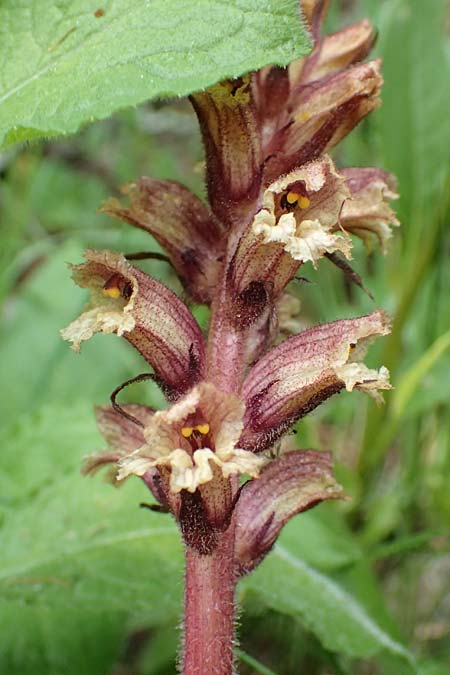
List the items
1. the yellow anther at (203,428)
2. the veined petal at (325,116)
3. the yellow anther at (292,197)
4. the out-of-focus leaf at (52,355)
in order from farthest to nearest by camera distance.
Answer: the out-of-focus leaf at (52,355) < the veined petal at (325,116) < the yellow anther at (292,197) < the yellow anther at (203,428)

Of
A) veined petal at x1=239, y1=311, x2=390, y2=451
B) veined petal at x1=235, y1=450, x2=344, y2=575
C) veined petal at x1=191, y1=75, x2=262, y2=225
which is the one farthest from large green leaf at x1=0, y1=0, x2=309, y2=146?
veined petal at x1=235, y1=450, x2=344, y2=575

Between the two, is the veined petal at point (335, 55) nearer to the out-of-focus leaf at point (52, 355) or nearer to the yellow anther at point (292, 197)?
the yellow anther at point (292, 197)

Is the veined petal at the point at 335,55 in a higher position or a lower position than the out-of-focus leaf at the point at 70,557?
higher

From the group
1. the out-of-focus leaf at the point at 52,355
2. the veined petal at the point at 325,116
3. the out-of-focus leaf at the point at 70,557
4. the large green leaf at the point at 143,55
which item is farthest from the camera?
the out-of-focus leaf at the point at 52,355

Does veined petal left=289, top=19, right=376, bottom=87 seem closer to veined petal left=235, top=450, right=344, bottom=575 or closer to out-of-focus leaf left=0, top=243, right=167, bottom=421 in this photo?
veined petal left=235, top=450, right=344, bottom=575

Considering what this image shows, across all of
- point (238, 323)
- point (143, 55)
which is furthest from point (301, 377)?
point (143, 55)

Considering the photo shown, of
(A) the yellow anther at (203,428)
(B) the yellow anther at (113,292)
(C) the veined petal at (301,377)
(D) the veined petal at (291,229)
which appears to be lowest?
(A) the yellow anther at (203,428)

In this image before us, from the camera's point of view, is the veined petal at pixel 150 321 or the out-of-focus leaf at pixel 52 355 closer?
the veined petal at pixel 150 321

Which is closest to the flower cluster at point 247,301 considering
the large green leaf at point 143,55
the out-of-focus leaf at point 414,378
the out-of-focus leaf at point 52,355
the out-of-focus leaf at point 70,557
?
the large green leaf at point 143,55

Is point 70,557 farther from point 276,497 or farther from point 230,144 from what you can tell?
point 230,144

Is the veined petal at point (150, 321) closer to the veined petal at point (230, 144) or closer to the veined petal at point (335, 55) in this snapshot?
the veined petal at point (230, 144)
